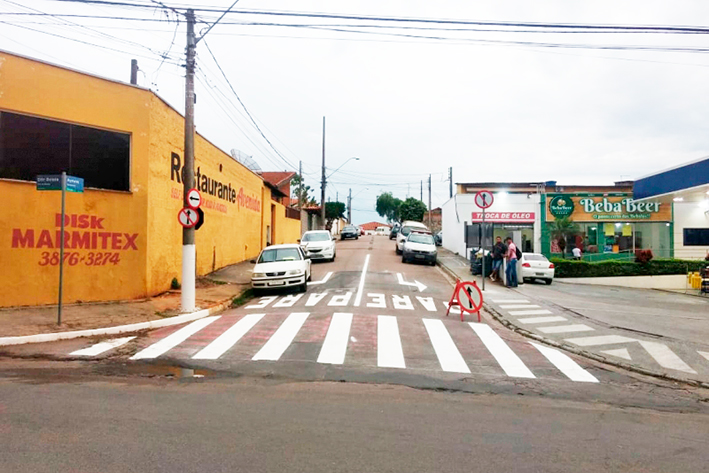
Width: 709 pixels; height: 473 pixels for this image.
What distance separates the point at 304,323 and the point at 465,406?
5.62 metres

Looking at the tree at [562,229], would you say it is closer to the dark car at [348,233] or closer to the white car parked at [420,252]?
the white car parked at [420,252]

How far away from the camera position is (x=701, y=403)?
21.6 feet

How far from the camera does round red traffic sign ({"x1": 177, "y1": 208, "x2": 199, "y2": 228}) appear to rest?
40.1ft

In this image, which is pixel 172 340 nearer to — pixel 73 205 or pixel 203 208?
pixel 73 205

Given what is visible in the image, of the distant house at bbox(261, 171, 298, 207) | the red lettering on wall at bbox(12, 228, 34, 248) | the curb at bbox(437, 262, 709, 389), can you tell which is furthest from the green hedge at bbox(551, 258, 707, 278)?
the distant house at bbox(261, 171, 298, 207)

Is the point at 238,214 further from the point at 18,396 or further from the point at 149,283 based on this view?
the point at 18,396

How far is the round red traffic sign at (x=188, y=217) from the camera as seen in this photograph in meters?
12.2

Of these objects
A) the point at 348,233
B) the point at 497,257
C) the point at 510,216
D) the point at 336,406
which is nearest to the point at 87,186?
the point at 336,406

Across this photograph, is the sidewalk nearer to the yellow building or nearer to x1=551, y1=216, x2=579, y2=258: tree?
the yellow building

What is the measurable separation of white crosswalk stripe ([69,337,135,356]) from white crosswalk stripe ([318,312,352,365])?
3.56m

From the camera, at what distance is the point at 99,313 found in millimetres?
11648

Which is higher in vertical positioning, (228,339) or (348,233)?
(348,233)

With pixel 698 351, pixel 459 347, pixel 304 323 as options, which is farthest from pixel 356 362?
pixel 698 351

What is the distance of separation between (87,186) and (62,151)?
97 cm
